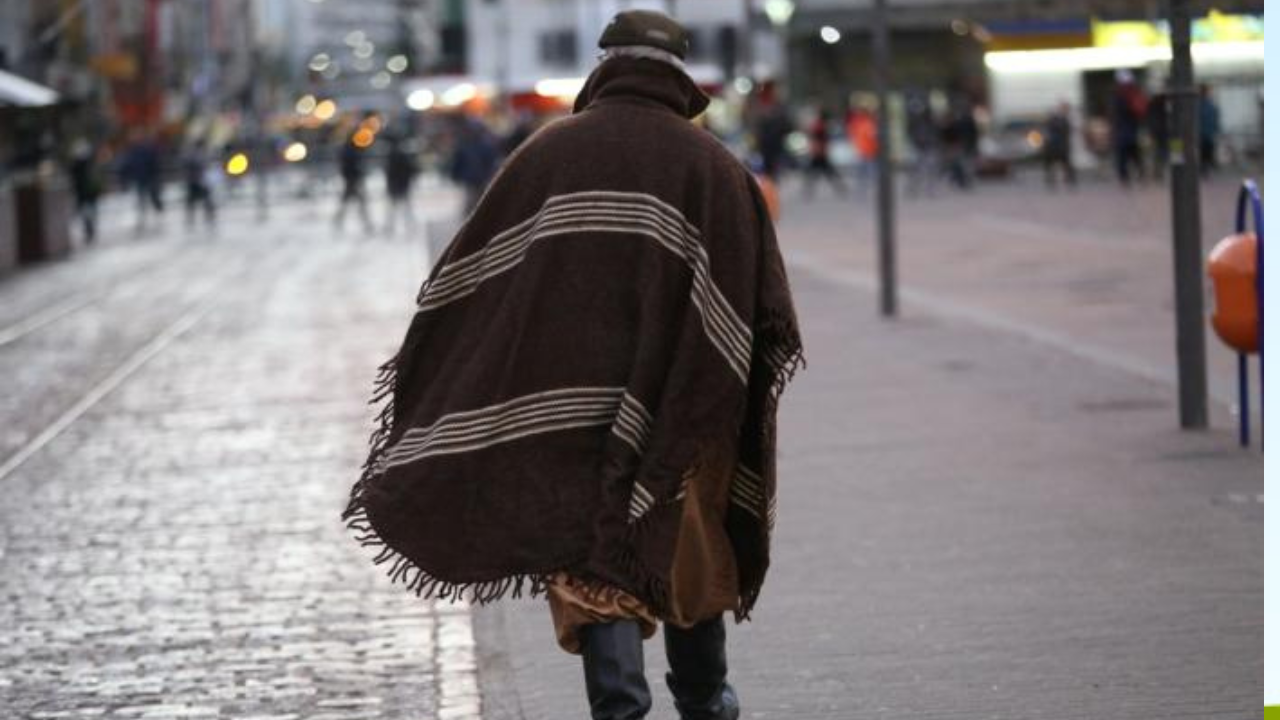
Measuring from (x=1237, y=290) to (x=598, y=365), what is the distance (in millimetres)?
6484

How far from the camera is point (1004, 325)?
767 inches

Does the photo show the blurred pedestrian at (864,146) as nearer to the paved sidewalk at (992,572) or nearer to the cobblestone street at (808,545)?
the cobblestone street at (808,545)

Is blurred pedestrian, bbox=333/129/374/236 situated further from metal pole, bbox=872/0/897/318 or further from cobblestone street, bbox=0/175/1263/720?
metal pole, bbox=872/0/897/318

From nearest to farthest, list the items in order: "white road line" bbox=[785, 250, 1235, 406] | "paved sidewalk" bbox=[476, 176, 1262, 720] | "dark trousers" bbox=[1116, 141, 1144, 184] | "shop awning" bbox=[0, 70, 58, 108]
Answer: "paved sidewalk" bbox=[476, 176, 1262, 720]
"white road line" bbox=[785, 250, 1235, 406]
"shop awning" bbox=[0, 70, 58, 108]
"dark trousers" bbox=[1116, 141, 1144, 184]

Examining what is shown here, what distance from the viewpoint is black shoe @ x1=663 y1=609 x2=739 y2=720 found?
6.22 m

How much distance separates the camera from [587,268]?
5887 millimetres

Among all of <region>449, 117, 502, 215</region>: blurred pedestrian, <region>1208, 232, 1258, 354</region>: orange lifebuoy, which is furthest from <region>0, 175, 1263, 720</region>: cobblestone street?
<region>449, 117, 502, 215</region>: blurred pedestrian

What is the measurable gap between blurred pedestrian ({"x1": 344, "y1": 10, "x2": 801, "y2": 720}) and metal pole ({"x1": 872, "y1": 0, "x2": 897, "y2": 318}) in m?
14.3

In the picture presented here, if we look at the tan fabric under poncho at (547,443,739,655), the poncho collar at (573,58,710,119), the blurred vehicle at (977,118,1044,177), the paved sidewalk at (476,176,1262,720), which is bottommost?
the blurred vehicle at (977,118,1044,177)

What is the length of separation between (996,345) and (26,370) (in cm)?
670

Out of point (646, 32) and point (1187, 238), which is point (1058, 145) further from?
point (646, 32)

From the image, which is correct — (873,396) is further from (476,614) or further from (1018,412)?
(476,614)

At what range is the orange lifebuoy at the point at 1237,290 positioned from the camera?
1181 centimetres

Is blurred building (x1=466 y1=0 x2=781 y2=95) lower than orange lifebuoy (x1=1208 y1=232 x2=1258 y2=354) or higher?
higher
